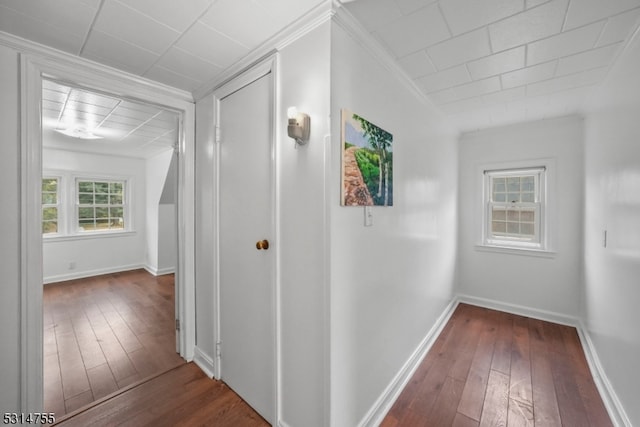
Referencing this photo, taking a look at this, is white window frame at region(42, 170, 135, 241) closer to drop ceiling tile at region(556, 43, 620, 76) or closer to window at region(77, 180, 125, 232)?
window at region(77, 180, 125, 232)

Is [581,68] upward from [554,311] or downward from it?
upward

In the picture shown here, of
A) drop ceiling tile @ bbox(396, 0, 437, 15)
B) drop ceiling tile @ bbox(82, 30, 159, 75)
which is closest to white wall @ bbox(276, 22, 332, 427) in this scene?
drop ceiling tile @ bbox(396, 0, 437, 15)

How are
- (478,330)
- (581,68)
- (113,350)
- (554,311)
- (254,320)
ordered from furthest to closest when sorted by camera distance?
(554,311) < (478,330) < (113,350) < (581,68) < (254,320)

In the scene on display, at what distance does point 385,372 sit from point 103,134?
14.5ft

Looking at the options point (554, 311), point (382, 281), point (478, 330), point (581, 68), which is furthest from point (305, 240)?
point (554, 311)

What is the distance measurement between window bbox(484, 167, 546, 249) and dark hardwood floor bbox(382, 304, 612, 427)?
1.07 meters

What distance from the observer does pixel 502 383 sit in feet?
6.31

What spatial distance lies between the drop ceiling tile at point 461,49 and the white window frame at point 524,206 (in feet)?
6.88

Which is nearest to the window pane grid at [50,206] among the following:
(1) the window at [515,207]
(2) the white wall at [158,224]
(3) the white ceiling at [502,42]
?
(2) the white wall at [158,224]

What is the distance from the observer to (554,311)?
289cm

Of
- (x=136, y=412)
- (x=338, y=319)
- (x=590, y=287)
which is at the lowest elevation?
(x=136, y=412)

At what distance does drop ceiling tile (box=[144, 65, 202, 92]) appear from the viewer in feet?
5.80

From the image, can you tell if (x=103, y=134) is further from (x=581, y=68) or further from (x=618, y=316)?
(x=618, y=316)

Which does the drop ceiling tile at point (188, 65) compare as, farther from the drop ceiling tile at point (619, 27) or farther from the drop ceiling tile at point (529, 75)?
the drop ceiling tile at point (619, 27)
